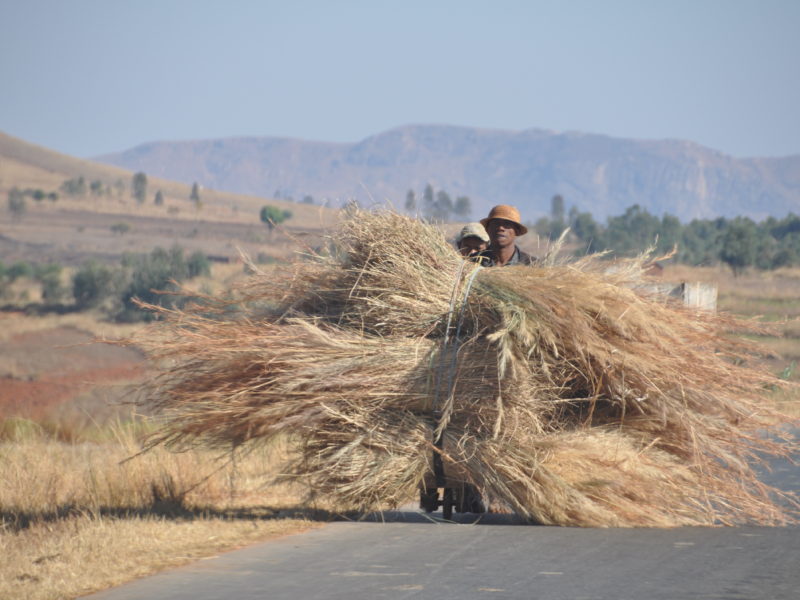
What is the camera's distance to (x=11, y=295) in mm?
52125

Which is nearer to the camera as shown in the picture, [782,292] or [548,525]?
[548,525]

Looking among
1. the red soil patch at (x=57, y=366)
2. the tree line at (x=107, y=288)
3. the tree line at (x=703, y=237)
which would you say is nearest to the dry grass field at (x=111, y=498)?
the red soil patch at (x=57, y=366)

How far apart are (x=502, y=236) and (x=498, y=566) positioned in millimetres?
3828

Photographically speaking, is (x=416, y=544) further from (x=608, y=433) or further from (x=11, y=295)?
(x=11, y=295)

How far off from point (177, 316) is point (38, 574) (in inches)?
93.4

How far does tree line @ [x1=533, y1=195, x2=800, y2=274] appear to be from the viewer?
210 ft

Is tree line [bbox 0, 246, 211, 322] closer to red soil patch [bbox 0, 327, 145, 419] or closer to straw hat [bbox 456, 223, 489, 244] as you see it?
red soil patch [bbox 0, 327, 145, 419]

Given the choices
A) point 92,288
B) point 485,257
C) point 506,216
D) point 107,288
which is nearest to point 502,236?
point 506,216

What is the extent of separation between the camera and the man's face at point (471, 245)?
8594mm

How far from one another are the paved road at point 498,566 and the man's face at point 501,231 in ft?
9.26

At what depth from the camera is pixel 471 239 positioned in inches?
340

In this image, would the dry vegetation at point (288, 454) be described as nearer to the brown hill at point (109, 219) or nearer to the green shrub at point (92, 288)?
the brown hill at point (109, 219)

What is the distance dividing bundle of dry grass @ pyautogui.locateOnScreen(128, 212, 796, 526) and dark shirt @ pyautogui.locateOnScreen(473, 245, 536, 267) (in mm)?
745

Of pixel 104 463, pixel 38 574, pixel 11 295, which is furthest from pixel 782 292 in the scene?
pixel 38 574
